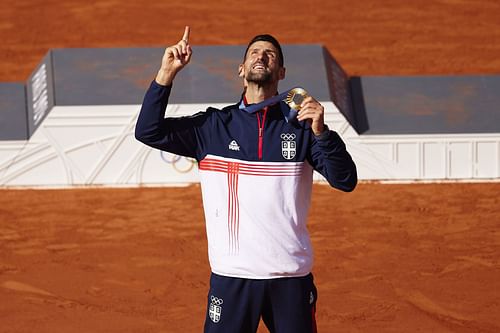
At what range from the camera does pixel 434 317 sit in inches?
365

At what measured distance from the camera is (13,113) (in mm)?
15594

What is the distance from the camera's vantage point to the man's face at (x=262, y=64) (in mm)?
4668

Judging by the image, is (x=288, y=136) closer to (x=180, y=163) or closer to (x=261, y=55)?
(x=261, y=55)

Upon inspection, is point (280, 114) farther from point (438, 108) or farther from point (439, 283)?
point (438, 108)

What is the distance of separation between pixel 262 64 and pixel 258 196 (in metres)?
0.66

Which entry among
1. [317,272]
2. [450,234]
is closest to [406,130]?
[450,234]

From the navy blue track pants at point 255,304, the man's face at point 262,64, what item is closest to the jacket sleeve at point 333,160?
the man's face at point 262,64

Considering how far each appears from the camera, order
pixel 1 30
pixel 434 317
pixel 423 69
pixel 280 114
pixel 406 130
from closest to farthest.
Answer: pixel 280 114
pixel 434 317
pixel 406 130
pixel 423 69
pixel 1 30

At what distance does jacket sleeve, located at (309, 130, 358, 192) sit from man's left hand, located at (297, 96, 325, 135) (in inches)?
2.3

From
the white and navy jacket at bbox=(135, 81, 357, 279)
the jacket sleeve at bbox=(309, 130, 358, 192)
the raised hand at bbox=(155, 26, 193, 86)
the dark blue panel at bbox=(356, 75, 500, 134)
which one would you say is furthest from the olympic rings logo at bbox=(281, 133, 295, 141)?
the dark blue panel at bbox=(356, 75, 500, 134)

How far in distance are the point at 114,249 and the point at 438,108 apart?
22.0ft

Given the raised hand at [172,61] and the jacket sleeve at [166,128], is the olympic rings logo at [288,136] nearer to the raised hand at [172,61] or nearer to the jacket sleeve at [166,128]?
the jacket sleeve at [166,128]

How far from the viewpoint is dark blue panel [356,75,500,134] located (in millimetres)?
15227

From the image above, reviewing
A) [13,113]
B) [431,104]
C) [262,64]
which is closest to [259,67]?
[262,64]
